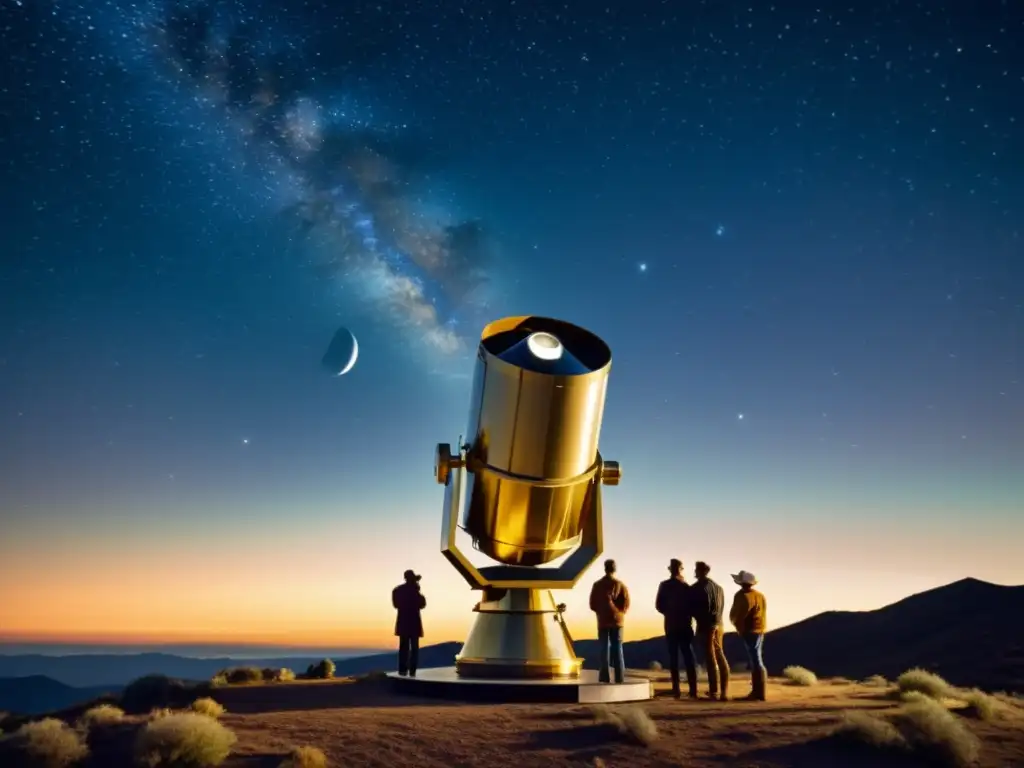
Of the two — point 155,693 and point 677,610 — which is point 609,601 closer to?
point 677,610

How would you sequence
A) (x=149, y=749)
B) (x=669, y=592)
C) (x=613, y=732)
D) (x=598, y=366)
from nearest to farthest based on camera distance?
(x=149, y=749) < (x=613, y=732) < (x=598, y=366) < (x=669, y=592)

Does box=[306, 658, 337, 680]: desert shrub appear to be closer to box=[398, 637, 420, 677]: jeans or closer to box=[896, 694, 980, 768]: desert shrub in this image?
box=[398, 637, 420, 677]: jeans

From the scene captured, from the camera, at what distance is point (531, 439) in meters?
11.4

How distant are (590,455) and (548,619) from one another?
8.02 ft

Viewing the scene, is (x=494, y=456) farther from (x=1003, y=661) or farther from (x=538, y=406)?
(x=1003, y=661)

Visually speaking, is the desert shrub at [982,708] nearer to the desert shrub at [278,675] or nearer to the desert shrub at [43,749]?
the desert shrub at [43,749]

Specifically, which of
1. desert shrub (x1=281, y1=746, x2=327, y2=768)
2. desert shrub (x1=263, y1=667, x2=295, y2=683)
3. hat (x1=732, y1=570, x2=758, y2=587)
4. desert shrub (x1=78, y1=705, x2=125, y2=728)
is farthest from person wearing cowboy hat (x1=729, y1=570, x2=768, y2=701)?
desert shrub (x1=263, y1=667, x2=295, y2=683)

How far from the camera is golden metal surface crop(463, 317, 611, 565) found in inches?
441

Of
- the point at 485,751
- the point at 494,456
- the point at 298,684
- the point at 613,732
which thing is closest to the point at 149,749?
the point at 485,751

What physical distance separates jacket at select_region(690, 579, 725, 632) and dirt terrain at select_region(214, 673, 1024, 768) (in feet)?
3.37

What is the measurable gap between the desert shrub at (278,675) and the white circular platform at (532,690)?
20.2ft

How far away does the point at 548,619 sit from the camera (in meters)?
12.7

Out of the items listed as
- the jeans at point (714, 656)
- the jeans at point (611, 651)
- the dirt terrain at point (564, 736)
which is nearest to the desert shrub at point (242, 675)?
the dirt terrain at point (564, 736)

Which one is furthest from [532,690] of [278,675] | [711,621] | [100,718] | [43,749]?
[278,675]
